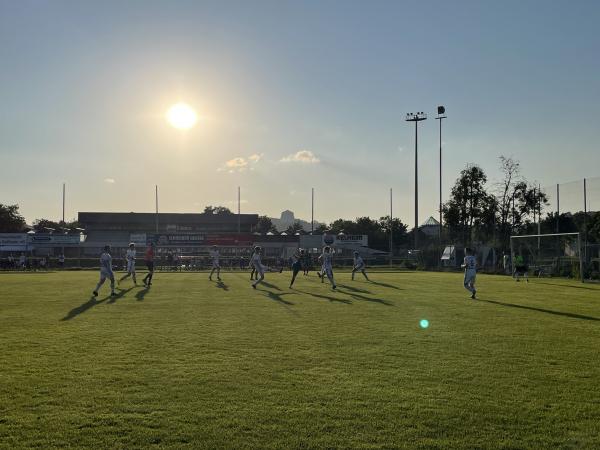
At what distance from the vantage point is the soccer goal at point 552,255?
3400 centimetres

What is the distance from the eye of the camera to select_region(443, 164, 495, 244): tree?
5322cm

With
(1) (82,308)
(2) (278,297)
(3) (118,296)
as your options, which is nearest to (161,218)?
(3) (118,296)

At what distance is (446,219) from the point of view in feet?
182

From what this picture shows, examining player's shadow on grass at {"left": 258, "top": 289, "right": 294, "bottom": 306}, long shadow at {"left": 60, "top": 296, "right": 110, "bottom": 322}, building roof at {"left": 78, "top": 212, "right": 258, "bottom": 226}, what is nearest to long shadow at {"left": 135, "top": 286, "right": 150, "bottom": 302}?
long shadow at {"left": 60, "top": 296, "right": 110, "bottom": 322}

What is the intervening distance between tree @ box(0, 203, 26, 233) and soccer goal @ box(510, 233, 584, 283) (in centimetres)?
9401

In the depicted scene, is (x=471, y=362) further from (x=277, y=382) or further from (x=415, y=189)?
(x=415, y=189)

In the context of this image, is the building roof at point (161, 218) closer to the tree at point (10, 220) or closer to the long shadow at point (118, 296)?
A: the tree at point (10, 220)

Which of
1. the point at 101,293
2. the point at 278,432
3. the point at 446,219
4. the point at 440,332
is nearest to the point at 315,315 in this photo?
the point at 440,332

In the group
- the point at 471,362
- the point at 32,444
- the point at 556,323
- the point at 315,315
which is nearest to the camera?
the point at 32,444

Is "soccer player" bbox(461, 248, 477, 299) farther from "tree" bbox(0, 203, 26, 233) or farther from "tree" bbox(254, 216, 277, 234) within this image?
"tree" bbox(254, 216, 277, 234)

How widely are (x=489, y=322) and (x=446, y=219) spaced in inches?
1767

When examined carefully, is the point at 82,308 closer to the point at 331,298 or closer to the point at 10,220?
the point at 331,298

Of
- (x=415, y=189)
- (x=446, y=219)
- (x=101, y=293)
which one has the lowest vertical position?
(x=101, y=293)

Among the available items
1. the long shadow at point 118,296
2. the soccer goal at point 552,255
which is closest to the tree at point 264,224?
the soccer goal at point 552,255
